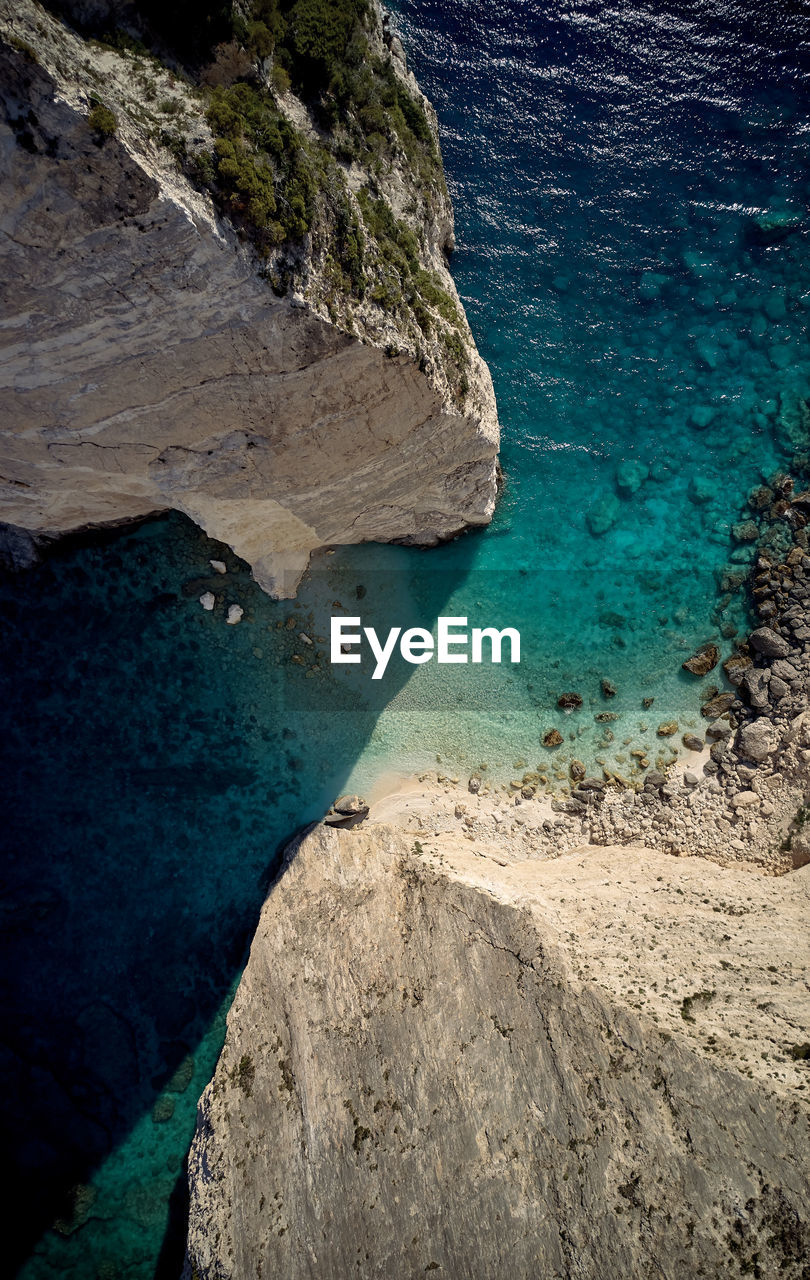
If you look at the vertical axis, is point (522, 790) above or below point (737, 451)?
below

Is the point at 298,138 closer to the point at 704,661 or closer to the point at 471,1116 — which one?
the point at 704,661

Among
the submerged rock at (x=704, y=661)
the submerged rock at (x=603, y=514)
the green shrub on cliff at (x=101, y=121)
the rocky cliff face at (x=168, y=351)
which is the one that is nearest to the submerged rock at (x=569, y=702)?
the submerged rock at (x=704, y=661)

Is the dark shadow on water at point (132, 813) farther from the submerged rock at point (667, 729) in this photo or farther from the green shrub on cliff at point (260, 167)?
the green shrub on cliff at point (260, 167)

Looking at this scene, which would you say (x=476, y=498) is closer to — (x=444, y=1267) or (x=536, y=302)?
(x=536, y=302)

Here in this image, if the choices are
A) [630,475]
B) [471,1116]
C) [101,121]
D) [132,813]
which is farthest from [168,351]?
[471,1116]

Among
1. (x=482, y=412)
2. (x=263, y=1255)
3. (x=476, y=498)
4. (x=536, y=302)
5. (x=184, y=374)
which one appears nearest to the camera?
(x=184, y=374)

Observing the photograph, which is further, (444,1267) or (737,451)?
(737,451)

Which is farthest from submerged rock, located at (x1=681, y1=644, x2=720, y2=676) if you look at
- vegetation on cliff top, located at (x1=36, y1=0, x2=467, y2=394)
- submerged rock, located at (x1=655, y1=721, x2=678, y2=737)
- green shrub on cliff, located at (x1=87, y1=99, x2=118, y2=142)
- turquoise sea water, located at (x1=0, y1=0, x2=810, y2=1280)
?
green shrub on cliff, located at (x1=87, y1=99, x2=118, y2=142)

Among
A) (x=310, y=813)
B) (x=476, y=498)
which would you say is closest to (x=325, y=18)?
(x=476, y=498)

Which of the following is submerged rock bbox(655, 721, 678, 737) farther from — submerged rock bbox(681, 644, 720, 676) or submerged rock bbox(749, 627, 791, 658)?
submerged rock bbox(749, 627, 791, 658)
